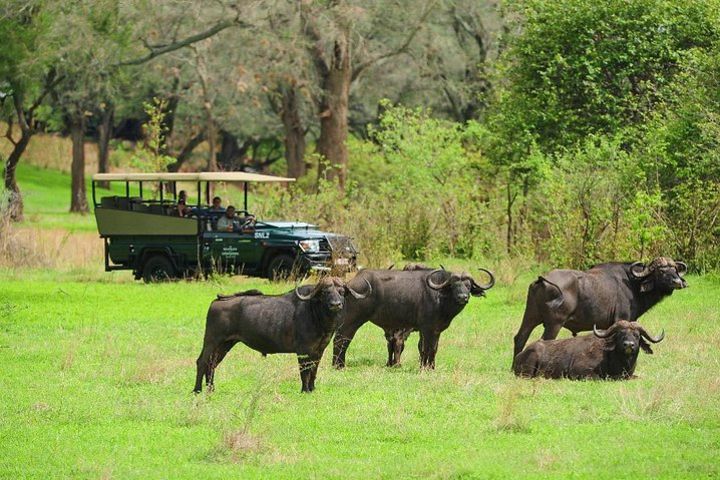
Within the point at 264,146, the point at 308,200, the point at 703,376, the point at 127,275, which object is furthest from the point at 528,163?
the point at 264,146

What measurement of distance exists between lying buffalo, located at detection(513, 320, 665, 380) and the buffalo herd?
12 millimetres

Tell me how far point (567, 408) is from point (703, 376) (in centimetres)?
236

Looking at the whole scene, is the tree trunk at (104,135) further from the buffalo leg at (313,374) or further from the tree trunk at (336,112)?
the buffalo leg at (313,374)

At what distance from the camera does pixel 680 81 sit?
2975cm

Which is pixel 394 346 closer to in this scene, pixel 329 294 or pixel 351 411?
pixel 329 294

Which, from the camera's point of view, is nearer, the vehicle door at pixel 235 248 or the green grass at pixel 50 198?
the vehicle door at pixel 235 248

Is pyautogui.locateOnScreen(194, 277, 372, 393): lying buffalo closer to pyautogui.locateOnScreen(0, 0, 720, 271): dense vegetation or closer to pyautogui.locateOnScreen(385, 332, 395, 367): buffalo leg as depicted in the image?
pyautogui.locateOnScreen(385, 332, 395, 367): buffalo leg

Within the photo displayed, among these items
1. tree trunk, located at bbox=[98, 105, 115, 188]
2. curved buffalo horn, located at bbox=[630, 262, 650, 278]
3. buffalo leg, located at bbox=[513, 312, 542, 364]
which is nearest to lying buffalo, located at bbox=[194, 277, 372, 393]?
buffalo leg, located at bbox=[513, 312, 542, 364]

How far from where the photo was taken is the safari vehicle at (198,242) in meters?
29.4

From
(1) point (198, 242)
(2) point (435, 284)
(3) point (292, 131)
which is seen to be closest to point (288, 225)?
(1) point (198, 242)

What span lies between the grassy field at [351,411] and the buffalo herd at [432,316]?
36cm

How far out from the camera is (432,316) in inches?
687

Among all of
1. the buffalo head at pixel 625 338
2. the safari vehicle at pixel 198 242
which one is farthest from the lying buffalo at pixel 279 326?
the safari vehicle at pixel 198 242

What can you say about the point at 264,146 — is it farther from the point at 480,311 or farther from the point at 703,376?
the point at 703,376
